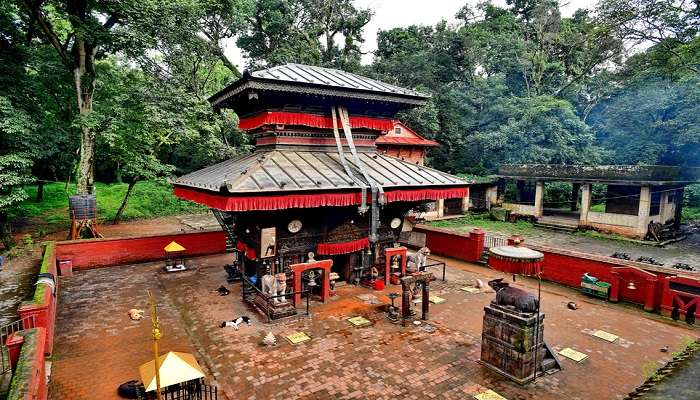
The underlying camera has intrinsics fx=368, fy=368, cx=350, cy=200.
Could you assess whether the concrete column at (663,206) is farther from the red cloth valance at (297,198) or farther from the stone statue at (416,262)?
the stone statue at (416,262)

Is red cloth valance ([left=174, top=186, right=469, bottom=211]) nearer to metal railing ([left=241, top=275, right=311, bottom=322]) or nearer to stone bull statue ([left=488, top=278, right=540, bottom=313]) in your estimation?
metal railing ([left=241, top=275, right=311, bottom=322])

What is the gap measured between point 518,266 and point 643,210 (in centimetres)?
2540

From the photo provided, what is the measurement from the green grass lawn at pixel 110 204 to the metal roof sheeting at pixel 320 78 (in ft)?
58.8

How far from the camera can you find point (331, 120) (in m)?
13.8

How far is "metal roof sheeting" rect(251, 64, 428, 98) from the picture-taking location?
40.7 ft

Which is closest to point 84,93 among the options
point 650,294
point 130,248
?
point 130,248

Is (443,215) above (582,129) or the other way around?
the other way around

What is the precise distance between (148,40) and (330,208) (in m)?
13.6

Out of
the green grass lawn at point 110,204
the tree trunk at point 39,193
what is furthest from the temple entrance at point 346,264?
the tree trunk at point 39,193

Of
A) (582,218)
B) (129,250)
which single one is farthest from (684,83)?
(129,250)

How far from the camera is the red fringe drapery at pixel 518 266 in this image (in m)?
7.54

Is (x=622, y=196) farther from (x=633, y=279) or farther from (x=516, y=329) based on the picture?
(x=516, y=329)

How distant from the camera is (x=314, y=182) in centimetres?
1139

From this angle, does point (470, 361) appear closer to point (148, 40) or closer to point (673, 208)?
point (148, 40)
